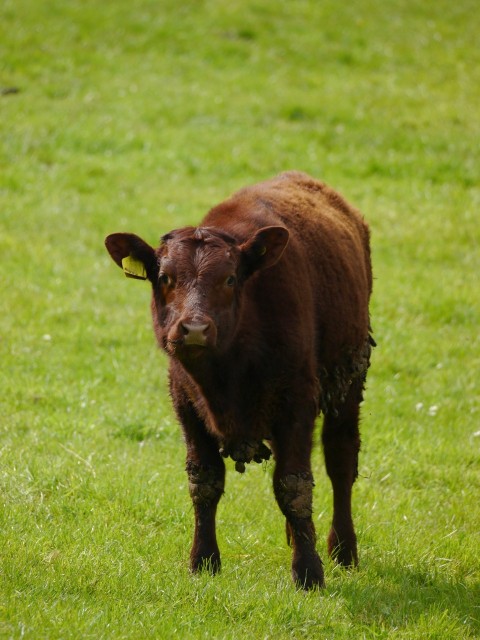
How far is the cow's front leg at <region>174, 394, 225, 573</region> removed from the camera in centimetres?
667

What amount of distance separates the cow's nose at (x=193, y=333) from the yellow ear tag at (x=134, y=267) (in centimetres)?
93

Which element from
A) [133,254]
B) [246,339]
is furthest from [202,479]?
[133,254]

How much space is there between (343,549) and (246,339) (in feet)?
6.67

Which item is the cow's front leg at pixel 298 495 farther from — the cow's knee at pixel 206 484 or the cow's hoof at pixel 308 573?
the cow's knee at pixel 206 484

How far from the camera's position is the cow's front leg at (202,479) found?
21.9ft

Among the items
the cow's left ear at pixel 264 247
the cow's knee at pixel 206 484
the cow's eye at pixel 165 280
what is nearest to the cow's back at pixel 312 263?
the cow's left ear at pixel 264 247

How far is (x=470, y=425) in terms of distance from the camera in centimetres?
1066

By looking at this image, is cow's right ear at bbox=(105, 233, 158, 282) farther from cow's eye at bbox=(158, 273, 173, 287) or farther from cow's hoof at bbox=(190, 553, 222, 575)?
cow's hoof at bbox=(190, 553, 222, 575)

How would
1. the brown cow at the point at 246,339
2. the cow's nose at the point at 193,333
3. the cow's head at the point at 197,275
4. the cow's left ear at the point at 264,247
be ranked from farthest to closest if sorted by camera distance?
the cow's left ear at the point at 264,247 → the brown cow at the point at 246,339 → the cow's head at the point at 197,275 → the cow's nose at the point at 193,333

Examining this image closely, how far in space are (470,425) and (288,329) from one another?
15.7ft

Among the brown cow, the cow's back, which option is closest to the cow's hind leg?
the cow's back

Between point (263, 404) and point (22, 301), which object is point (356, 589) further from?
point (22, 301)

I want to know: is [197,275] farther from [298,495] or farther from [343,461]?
[343,461]

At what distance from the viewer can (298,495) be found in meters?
6.50
